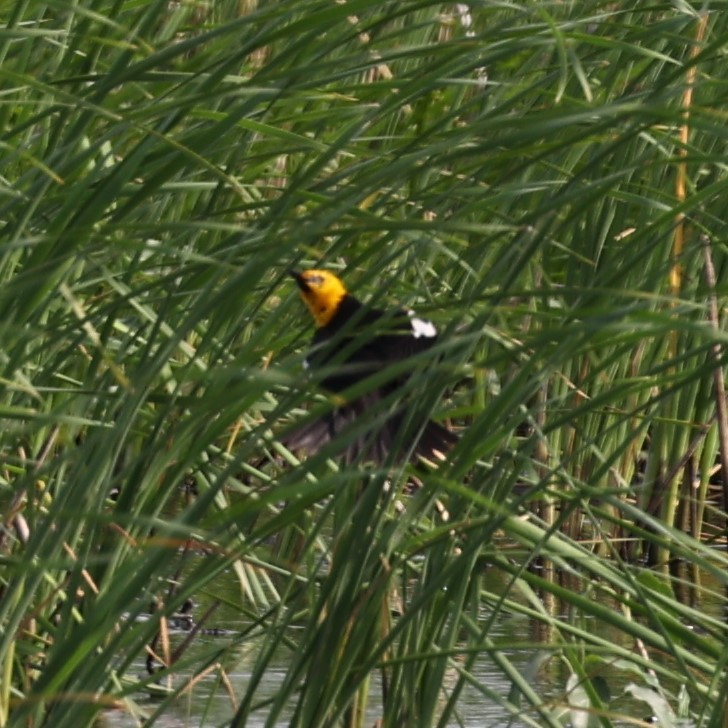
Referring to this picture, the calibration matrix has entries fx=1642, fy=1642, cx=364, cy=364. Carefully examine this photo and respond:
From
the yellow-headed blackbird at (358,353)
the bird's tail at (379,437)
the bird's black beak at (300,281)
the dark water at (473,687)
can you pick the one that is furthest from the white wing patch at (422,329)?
the dark water at (473,687)

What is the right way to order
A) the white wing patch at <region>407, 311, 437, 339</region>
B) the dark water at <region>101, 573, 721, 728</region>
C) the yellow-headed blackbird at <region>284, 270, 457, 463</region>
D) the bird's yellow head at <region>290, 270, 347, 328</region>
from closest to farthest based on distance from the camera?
the white wing patch at <region>407, 311, 437, 339</region> < the yellow-headed blackbird at <region>284, 270, 457, 463</region> < the bird's yellow head at <region>290, 270, 347, 328</region> < the dark water at <region>101, 573, 721, 728</region>

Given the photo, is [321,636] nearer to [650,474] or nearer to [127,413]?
[127,413]

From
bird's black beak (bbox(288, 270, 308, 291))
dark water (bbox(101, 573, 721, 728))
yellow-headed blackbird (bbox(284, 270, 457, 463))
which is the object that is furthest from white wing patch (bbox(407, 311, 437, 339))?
dark water (bbox(101, 573, 721, 728))

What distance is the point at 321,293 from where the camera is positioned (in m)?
2.18

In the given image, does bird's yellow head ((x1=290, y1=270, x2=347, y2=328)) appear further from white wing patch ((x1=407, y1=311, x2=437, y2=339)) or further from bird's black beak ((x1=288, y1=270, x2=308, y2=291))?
white wing patch ((x1=407, y1=311, x2=437, y2=339))

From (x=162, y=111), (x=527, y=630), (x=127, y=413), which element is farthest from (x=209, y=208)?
(x=527, y=630)

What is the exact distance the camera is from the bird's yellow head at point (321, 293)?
2.15 m

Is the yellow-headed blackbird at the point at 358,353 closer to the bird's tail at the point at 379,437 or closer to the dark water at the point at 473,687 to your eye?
the bird's tail at the point at 379,437

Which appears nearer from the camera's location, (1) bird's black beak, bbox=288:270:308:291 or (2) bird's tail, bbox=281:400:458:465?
(2) bird's tail, bbox=281:400:458:465

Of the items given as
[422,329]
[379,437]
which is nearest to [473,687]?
[379,437]

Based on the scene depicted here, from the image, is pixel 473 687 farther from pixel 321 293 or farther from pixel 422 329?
pixel 422 329

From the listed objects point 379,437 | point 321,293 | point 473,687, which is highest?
point 321,293

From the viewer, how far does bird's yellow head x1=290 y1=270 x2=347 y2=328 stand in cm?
215

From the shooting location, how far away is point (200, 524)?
173 cm
